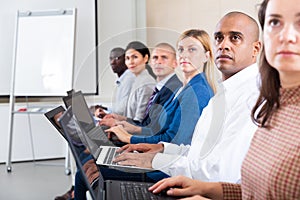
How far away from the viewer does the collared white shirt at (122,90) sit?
158cm

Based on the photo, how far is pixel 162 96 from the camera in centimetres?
158

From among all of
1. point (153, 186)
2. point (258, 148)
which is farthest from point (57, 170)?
point (258, 148)

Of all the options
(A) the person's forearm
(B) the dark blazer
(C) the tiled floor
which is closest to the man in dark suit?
(B) the dark blazer

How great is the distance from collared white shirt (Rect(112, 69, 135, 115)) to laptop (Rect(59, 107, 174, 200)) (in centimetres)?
34

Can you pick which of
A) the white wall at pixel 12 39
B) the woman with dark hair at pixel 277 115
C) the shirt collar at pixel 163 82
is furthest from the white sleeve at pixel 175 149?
the white wall at pixel 12 39

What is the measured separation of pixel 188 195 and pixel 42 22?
→ 12.2ft

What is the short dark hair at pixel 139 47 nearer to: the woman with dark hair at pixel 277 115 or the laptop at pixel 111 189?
the laptop at pixel 111 189

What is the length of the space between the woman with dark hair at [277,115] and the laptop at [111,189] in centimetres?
34

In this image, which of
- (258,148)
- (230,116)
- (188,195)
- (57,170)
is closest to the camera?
(258,148)

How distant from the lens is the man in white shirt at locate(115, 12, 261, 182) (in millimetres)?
1438

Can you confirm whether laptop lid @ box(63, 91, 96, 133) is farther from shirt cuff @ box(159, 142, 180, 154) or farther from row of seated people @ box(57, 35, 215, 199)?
shirt cuff @ box(159, 142, 180, 154)

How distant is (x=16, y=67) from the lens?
14.6 feet

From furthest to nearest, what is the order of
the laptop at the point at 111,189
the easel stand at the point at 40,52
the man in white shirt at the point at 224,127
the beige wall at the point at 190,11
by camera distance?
the easel stand at the point at 40,52
the beige wall at the point at 190,11
the man in white shirt at the point at 224,127
the laptop at the point at 111,189

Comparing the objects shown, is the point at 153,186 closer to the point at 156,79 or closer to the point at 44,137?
the point at 156,79
